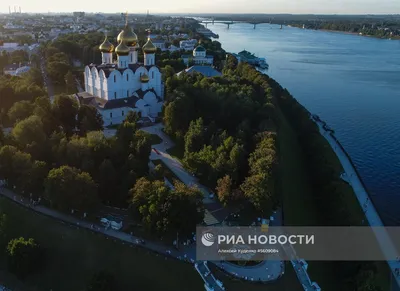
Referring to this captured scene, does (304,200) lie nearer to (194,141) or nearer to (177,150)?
(194,141)

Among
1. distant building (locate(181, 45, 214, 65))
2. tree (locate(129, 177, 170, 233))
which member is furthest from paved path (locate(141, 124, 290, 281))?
distant building (locate(181, 45, 214, 65))

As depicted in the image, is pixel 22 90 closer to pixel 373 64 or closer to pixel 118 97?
pixel 118 97

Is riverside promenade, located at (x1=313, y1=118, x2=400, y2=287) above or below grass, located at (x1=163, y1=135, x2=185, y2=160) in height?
below

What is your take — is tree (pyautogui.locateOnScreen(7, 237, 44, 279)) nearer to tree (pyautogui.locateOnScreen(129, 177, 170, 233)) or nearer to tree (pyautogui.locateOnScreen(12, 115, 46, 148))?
tree (pyautogui.locateOnScreen(129, 177, 170, 233))

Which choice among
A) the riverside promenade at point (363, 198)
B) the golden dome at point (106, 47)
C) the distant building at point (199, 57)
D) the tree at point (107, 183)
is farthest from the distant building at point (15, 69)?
the riverside promenade at point (363, 198)

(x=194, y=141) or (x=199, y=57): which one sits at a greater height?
(x=199, y=57)

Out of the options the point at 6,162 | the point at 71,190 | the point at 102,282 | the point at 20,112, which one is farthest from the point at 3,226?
the point at 20,112
